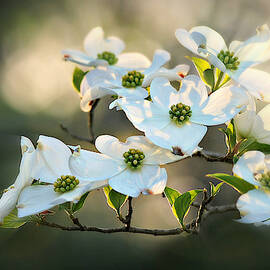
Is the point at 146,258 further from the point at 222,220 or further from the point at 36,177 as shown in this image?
the point at 36,177

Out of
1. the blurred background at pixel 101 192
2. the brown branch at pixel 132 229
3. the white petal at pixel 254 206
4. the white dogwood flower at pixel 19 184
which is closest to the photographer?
the white petal at pixel 254 206

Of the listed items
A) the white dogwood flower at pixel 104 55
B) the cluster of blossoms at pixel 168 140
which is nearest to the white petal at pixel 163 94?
the cluster of blossoms at pixel 168 140

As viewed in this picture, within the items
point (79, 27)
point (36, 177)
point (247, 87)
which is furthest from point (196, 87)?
point (79, 27)

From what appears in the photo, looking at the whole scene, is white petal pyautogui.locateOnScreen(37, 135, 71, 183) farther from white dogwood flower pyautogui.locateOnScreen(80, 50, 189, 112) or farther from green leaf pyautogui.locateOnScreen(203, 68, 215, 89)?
green leaf pyautogui.locateOnScreen(203, 68, 215, 89)

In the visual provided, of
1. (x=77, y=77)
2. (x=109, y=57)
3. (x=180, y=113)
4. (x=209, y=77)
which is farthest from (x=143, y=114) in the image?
(x=109, y=57)

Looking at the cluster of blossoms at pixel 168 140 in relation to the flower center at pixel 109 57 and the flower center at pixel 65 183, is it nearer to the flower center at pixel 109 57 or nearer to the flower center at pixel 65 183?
the flower center at pixel 65 183

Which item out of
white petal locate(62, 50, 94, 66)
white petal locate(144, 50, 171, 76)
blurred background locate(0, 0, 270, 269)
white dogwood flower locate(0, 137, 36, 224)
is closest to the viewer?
white dogwood flower locate(0, 137, 36, 224)

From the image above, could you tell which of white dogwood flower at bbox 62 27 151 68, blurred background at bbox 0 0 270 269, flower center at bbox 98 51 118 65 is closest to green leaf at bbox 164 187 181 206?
white dogwood flower at bbox 62 27 151 68
